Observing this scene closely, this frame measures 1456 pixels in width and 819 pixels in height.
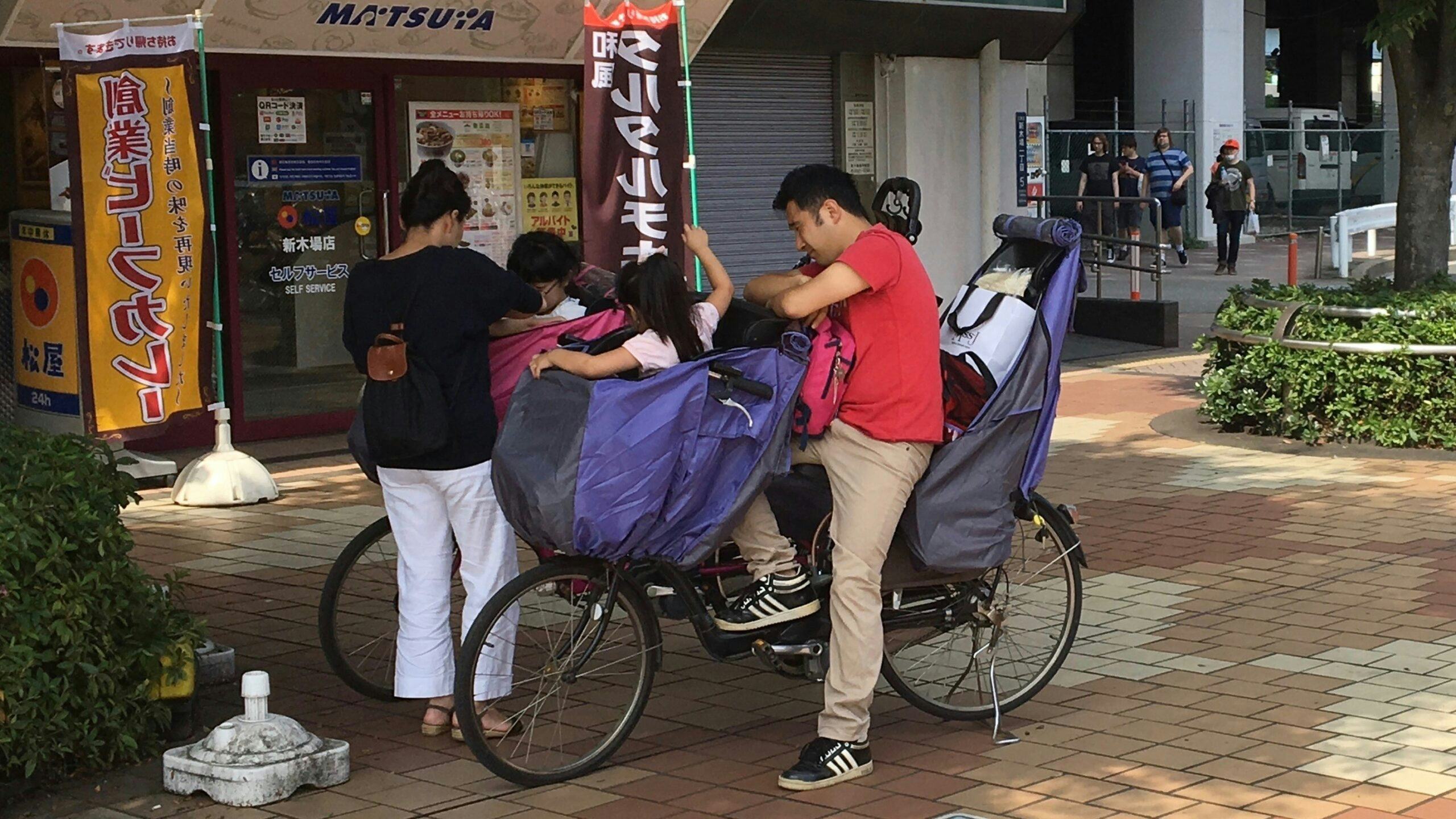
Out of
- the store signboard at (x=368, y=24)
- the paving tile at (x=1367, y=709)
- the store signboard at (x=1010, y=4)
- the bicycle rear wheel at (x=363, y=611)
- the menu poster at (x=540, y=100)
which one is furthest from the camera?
the store signboard at (x=1010, y=4)

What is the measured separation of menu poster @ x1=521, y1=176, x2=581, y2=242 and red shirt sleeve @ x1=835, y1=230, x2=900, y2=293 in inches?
306

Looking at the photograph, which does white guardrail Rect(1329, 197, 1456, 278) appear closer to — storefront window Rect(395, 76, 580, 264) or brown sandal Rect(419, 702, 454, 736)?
storefront window Rect(395, 76, 580, 264)

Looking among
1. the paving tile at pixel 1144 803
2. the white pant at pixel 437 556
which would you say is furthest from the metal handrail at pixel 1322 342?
the white pant at pixel 437 556

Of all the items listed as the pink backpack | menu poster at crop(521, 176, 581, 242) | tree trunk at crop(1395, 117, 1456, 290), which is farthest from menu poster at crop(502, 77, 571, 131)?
the pink backpack

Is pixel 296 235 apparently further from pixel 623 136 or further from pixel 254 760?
pixel 254 760

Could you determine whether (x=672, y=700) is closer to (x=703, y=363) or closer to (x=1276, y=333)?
(x=703, y=363)

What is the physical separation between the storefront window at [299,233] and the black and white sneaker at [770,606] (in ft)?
22.5

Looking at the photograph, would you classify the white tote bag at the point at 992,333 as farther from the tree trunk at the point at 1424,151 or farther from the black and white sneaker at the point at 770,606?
the tree trunk at the point at 1424,151

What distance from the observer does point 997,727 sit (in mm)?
5473

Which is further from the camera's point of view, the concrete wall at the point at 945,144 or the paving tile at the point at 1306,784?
the concrete wall at the point at 945,144

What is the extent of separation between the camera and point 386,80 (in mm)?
11805

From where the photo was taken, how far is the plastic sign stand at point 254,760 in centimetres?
498

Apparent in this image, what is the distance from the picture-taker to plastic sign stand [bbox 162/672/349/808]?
498cm

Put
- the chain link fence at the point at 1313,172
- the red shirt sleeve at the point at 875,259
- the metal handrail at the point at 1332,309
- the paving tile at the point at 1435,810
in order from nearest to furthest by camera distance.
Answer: the paving tile at the point at 1435,810 < the red shirt sleeve at the point at 875,259 < the metal handrail at the point at 1332,309 < the chain link fence at the point at 1313,172
